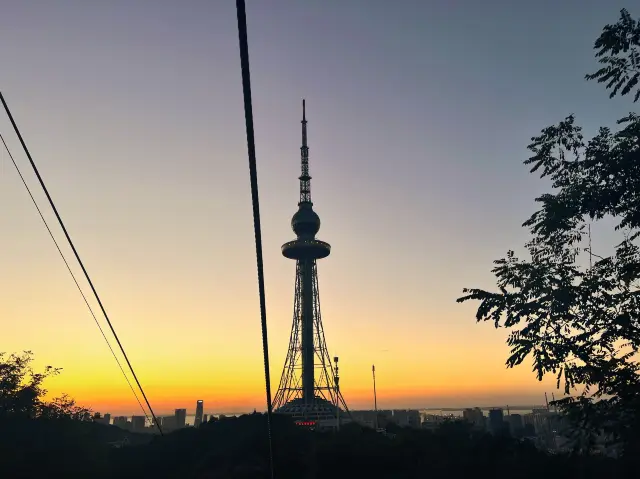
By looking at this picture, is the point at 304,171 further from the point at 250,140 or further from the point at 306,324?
the point at 250,140

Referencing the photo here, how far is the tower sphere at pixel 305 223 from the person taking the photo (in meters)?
108

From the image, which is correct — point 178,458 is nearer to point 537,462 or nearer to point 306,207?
point 537,462

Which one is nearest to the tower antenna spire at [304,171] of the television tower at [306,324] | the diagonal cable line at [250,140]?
the television tower at [306,324]

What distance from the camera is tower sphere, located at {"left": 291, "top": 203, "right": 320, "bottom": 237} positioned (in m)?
108

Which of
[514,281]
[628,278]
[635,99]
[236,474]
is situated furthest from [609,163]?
[236,474]

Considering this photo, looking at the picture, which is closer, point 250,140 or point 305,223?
point 250,140

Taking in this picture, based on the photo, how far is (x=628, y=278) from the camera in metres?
12.2

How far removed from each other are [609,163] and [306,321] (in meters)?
90.7

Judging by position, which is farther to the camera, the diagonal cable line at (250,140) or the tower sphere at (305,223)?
the tower sphere at (305,223)

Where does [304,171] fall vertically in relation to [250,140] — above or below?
above

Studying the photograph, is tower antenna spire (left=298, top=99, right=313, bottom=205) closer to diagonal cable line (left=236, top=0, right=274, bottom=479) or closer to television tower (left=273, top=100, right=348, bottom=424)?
television tower (left=273, top=100, right=348, bottom=424)

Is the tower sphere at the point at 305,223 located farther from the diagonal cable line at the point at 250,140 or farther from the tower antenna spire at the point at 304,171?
the diagonal cable line at the point at 250,140

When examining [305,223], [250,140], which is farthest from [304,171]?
[250,140]

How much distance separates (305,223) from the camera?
10825 cm
